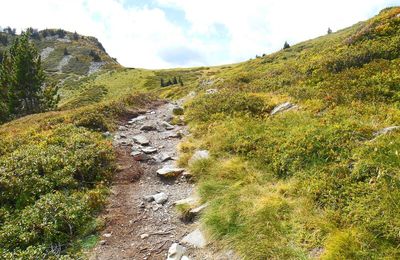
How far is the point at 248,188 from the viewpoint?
8.31 m

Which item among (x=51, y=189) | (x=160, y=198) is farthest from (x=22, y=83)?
(x=160, y=198)

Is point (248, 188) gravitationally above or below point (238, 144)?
below

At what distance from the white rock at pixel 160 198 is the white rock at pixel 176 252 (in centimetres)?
258

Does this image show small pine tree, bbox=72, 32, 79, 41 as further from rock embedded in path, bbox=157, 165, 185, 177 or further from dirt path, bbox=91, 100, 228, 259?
rock embedded in path, bbox=157, 165, 185, 177

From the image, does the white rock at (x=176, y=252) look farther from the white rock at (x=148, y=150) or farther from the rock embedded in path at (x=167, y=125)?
the rock embedded in path at (x=167, y=125)

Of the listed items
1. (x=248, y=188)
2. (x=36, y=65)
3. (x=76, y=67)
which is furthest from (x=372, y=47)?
(x=76, y=67)

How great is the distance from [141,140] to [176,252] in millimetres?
9372

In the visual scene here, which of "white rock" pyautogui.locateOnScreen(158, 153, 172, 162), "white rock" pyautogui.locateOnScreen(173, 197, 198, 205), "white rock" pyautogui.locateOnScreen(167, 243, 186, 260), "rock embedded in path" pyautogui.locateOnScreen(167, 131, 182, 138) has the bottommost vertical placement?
"white rock" pyautogui.locateOnScreen(167, 243, 186, 260)

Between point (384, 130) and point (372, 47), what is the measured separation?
12222 mm

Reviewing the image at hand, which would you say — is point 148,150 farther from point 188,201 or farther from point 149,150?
point 188,201

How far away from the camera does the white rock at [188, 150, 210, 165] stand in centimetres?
1134

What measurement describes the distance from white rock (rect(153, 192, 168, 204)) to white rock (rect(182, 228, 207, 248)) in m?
2.32

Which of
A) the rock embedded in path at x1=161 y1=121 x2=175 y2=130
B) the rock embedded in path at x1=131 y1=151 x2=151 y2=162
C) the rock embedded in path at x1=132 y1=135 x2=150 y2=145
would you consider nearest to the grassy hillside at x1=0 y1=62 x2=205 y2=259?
the rock embedded in path at x1=131 y1=151 x2=151 y2=162

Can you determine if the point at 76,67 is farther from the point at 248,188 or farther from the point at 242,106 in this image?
the point at 248,188
